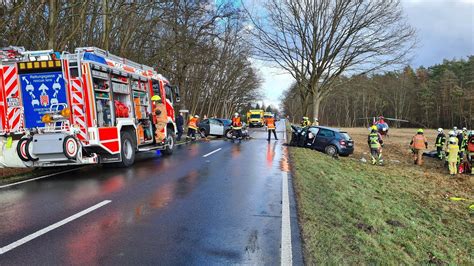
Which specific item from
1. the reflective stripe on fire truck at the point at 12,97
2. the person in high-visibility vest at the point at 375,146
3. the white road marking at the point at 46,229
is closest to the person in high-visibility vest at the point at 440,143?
the person in high-visibility vest at the point at 375,146

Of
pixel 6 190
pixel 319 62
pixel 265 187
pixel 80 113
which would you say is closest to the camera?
pixel 6 190

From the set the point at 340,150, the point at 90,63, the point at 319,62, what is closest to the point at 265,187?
the point at 90,63

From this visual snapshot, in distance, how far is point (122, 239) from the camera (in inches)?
193

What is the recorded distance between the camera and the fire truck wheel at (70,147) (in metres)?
8.81

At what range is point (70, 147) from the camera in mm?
8969

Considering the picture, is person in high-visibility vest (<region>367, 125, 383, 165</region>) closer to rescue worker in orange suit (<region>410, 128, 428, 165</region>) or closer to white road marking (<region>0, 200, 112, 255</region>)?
rescue worker in orange suit (<region>410, 128, 428, 165</region>)

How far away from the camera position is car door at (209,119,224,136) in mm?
26297

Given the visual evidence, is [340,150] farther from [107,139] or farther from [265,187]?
[107,139]

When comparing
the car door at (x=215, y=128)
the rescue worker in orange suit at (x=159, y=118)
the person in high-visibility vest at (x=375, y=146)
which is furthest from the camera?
the car door at (x=215, y=128)

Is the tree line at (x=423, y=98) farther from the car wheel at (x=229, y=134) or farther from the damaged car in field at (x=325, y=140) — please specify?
the damaged car in field at (x=325, y=140)

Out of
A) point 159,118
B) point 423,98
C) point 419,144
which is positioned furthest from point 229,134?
point 423,98

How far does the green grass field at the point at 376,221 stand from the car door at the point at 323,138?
5622mm

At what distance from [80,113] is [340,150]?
12488 mm

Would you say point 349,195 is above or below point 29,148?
below
